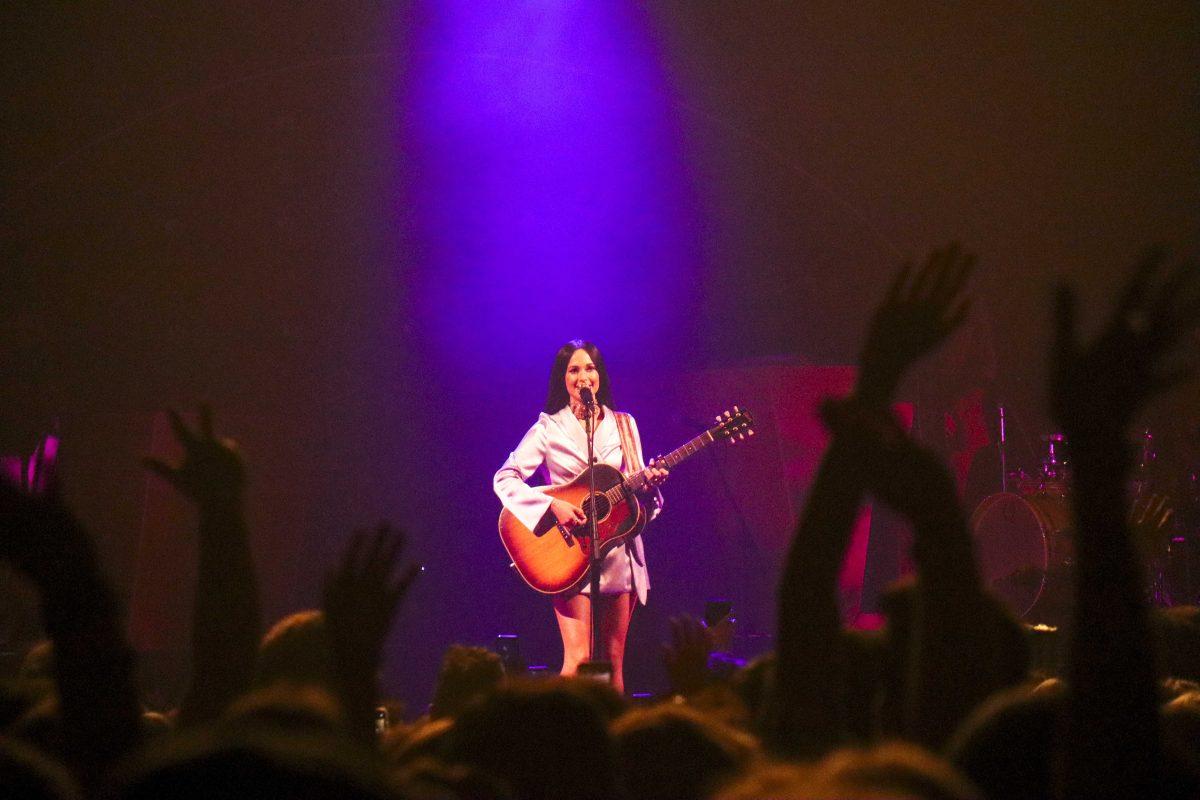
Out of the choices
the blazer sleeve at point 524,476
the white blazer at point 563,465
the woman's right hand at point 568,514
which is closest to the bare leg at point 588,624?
the white blazer at point 563,465

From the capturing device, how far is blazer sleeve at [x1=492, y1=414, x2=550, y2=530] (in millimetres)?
7438

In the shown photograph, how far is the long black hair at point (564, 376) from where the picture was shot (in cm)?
748

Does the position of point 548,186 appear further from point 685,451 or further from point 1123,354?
point 1123,354

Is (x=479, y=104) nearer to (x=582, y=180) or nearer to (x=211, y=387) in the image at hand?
(x=582, y=180)

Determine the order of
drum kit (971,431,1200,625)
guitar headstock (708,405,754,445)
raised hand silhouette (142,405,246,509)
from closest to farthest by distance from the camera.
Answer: raised hand silhouette (142,405,246,509) < drum kit (971,431,1200,625) < guitar headstock (708,405,754,445)

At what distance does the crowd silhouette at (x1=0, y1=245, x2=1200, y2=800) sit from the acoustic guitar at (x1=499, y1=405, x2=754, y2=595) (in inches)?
197

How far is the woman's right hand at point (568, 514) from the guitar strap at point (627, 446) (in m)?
0.41

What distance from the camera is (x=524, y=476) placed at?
763 cm

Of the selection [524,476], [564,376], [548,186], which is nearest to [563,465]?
[524,476]

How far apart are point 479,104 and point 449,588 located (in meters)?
3.54

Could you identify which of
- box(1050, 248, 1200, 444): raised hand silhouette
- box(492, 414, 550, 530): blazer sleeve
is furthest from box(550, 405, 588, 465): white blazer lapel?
box(1050, 248, 1200, 444): raised hand silhouette

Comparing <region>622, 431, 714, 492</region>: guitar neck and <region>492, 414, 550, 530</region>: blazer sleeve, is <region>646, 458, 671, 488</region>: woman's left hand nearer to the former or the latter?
<region>622, 431, 714, 492</region>: guitar neck

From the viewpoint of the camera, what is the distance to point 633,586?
23.9 ft

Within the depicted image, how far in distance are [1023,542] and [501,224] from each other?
4288mm
